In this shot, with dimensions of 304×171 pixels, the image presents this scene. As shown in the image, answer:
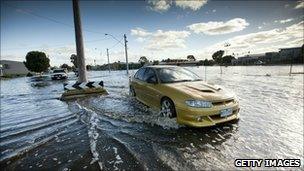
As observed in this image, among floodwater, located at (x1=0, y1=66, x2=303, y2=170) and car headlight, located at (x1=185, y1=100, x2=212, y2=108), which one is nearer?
floodwater, located at (x1=0, y1=66, x2=303, y2=170)

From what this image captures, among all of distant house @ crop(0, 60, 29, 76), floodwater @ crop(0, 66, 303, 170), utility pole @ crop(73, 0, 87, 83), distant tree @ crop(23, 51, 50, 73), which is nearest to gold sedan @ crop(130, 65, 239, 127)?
floodwater @ crop(0, 66, 303, 170)

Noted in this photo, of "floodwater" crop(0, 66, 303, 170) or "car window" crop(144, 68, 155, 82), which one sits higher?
"car window" crop(144, 68, 155, 82)

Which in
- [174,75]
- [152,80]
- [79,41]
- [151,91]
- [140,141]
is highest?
[79,41]

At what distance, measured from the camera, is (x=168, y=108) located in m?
5.74

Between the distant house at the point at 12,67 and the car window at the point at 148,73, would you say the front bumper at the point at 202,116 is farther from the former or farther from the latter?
the distant house at the point at 12,67

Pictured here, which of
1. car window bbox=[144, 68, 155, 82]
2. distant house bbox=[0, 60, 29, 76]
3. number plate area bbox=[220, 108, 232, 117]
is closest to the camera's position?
number plate area bbox=[220, 108, 232, 117]

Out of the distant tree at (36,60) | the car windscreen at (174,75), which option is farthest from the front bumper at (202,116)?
the distant tree at (36,60)

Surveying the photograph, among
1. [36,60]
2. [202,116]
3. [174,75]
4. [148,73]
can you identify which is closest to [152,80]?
[174,75]

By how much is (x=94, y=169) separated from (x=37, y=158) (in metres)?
1.33

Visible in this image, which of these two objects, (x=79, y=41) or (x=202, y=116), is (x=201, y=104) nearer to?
(x=202, y=116)

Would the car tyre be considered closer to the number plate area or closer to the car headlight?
the car headlight

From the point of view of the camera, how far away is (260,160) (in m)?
3.73

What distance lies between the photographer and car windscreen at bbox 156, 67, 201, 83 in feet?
21.2

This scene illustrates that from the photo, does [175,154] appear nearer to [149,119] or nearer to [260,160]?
[260,160]
